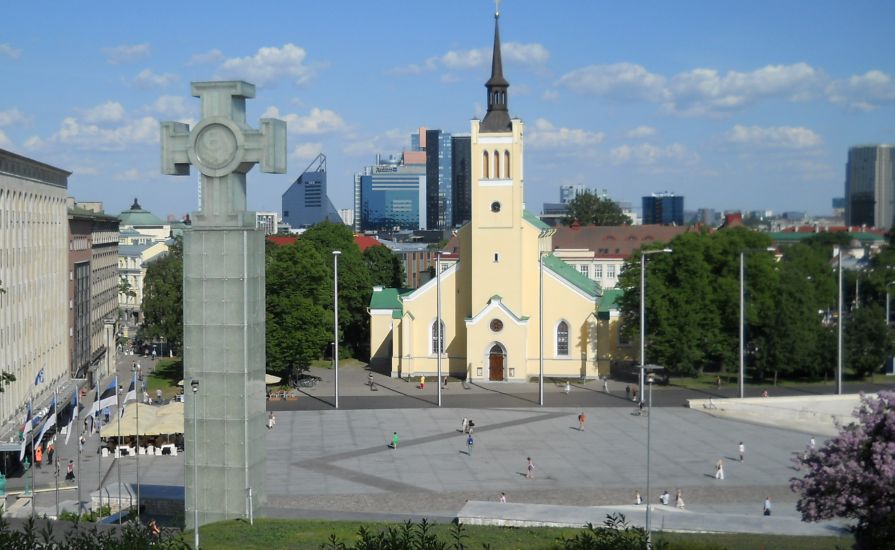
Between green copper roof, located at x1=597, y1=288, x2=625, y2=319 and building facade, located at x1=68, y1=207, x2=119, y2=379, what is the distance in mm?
32229

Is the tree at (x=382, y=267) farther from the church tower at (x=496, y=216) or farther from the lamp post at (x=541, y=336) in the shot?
the lamp post at (x=541, y=336)

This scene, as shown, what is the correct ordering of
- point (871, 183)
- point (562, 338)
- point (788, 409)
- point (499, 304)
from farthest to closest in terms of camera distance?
point (562, 338)
point (499, 304)
point (788, 409)
point (871, 183)

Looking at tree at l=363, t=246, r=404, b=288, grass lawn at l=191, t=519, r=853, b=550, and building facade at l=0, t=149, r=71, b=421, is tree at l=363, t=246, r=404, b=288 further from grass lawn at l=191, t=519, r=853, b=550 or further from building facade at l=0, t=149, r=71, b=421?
grass lawn at l=191, t=519, r=853, b=550

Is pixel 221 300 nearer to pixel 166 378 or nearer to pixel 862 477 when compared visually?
pixel 862 477

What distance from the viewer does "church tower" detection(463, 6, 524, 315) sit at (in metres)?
73.7

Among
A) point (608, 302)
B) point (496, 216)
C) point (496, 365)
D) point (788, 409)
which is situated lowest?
point (788, 409)

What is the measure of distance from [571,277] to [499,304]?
28.8 ft

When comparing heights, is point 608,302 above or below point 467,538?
above

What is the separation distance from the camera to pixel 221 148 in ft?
92.8

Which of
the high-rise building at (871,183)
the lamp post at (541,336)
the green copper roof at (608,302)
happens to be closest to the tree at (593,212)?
the green copper roof at (608,302)

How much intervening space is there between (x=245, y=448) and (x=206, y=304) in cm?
377

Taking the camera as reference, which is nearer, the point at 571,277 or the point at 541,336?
the point at 541,336

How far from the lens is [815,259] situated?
244ft

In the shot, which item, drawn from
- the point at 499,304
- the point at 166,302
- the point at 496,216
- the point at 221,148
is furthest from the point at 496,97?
the point at 221,148
